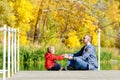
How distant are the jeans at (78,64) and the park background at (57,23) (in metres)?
17.0

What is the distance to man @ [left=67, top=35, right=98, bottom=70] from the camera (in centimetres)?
1139

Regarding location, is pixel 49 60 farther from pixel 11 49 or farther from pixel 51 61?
pixel 11 49

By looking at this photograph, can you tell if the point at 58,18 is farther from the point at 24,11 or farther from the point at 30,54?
the point at 30,54

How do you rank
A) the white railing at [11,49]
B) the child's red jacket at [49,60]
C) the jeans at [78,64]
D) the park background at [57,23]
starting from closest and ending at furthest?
the white railing at [11,49] → the jeans at [78,64] → the child's red jacket at [49,60] → the park background at [57,23]

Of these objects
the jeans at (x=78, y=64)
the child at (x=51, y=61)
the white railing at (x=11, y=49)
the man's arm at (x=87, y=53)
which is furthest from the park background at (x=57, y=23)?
the white railing at (x=11, y=49)

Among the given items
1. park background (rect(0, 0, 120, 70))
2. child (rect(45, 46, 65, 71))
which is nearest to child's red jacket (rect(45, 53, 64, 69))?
child (rect(45, 46, 65, 71))

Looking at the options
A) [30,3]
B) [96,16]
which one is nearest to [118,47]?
[96,16]

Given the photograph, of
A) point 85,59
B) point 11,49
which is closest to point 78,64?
point 85,59

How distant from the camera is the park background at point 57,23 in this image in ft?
99.0

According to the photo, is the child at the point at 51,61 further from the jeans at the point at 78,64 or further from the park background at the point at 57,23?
the park background at the point at 57,23

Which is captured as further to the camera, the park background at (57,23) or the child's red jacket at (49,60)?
the park background at (57,23)

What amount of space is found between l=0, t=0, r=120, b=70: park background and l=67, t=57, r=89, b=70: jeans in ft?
55.9

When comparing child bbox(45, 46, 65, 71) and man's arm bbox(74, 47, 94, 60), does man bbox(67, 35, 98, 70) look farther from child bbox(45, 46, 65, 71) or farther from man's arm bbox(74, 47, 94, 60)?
child bbox(45, 46, 65, 71)

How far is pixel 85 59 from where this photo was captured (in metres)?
11.5
